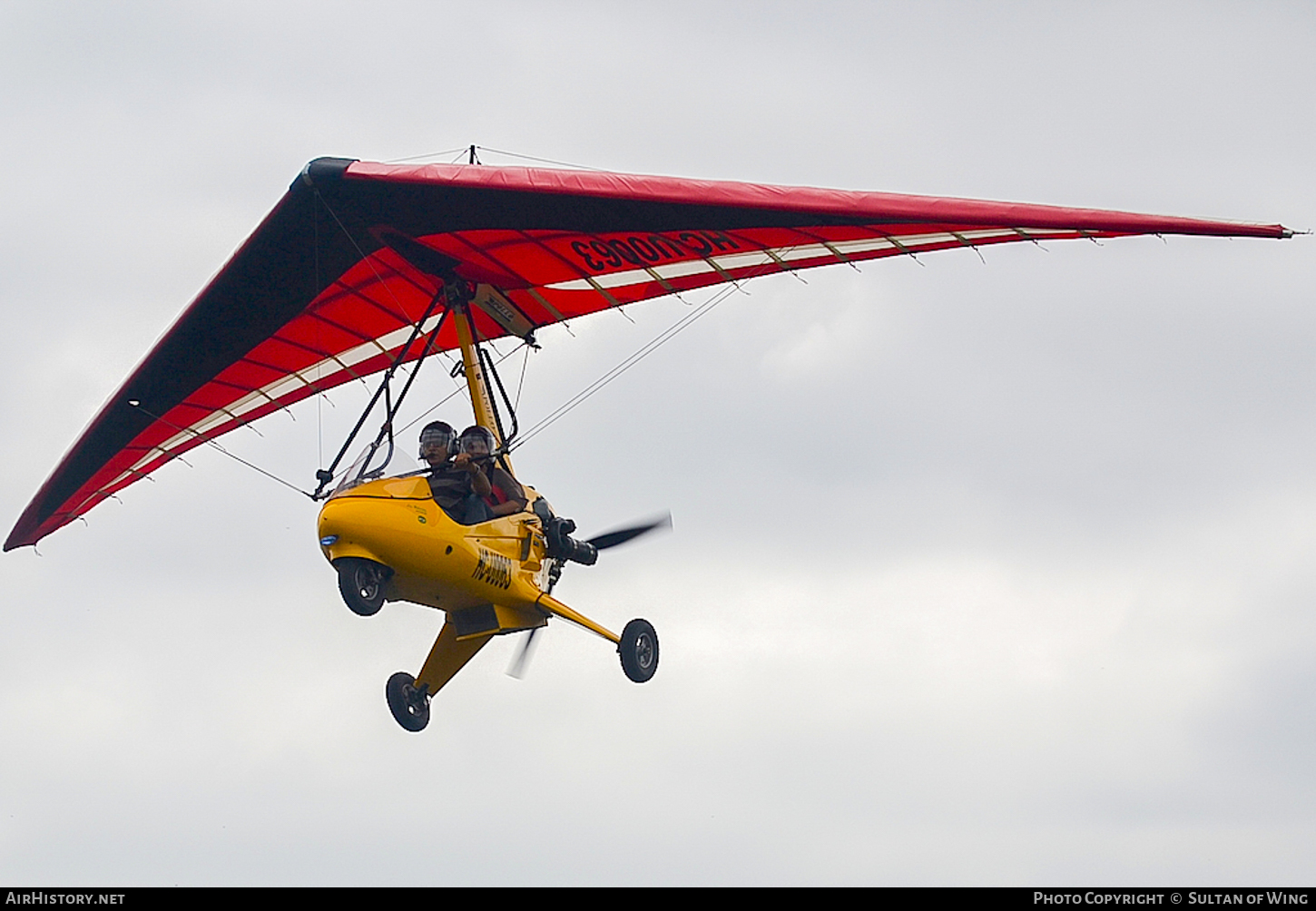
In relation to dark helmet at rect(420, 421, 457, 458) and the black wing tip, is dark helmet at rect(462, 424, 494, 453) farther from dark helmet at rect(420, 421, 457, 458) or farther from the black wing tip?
the black wing tip

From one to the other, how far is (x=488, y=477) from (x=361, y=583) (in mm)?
1875

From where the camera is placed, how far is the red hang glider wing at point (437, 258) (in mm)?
15281

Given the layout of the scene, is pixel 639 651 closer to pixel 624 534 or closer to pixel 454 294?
pixel 624 534

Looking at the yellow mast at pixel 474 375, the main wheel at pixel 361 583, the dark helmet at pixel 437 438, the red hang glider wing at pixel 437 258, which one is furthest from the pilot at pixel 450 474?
the red hang glider wing at pixel 437 258

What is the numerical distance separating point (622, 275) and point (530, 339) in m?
1.63

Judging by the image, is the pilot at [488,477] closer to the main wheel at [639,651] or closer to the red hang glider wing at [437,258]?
the main wheel at [639,651]

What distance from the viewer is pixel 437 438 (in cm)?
1661

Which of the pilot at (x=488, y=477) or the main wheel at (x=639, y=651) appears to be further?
the main wheel at (x=639, y=651)

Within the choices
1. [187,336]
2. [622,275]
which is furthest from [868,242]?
[187,336]

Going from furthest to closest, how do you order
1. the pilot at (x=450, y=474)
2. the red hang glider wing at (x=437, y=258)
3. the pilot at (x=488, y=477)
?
1. the pilot at (x=488, y=477)
2. the pilot at (x=450, y=474)
3. the red hang glider wing at (x=437, y=258)

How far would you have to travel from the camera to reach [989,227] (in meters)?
15.2

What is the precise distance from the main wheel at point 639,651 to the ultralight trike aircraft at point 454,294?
0.02m

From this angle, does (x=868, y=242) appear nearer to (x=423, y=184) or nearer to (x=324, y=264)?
(x=423, y=184)

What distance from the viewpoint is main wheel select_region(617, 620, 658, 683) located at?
17.5 m
